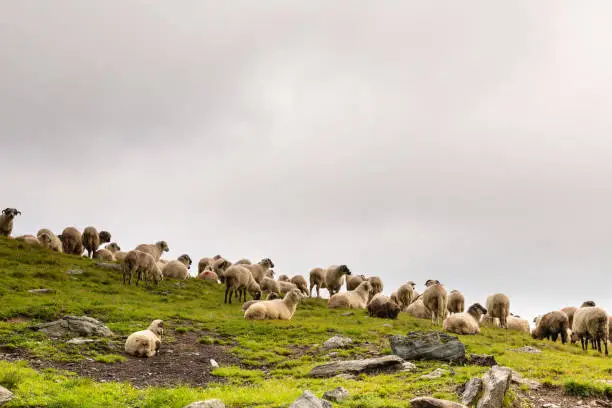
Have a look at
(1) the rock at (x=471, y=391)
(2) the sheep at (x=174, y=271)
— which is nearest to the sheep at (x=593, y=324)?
(1) the rock at (x=471, y=391)

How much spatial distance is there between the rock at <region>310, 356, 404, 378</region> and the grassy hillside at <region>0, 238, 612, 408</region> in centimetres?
72

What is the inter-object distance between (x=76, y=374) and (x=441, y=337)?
13376 millimetres

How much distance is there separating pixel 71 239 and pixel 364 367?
38.0 metres

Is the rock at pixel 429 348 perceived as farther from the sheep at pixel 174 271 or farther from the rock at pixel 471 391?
the sheep at pixel 174 271

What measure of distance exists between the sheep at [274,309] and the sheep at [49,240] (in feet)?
84.3

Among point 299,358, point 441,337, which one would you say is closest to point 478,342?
point 441,337

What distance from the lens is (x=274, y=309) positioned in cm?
2955

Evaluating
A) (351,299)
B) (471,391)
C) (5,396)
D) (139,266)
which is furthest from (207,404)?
(139,266)

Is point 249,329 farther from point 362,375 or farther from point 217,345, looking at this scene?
point 362,375

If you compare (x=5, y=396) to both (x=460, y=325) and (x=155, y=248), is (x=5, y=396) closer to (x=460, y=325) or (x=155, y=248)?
(x=460, y=325)

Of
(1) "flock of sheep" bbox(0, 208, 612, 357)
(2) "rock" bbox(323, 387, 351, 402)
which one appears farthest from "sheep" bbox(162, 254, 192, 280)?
(2) "rock" bbox(323, 387, 351, 402)

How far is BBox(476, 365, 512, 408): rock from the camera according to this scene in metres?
11.9

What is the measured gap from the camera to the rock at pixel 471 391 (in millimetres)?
12273

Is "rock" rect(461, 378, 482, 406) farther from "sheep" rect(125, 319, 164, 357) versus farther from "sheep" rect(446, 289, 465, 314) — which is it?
"sheep" rect(446, 289, 465, 314)
